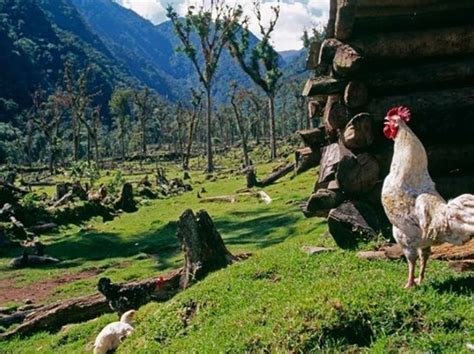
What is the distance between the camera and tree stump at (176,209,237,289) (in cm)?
1139

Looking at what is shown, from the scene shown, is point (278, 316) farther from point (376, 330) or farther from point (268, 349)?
point (376, 330)

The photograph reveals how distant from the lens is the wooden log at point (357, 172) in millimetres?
10930

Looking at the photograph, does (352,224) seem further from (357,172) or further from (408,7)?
(408,7)

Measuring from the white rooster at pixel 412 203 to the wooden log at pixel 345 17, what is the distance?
377 centimetres

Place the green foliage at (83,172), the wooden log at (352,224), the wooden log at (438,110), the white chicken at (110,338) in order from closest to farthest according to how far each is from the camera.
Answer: the white chicken at (110,338), the wooden log at (352,224), the wooden log at (438,110), the green foliage at (83,172)

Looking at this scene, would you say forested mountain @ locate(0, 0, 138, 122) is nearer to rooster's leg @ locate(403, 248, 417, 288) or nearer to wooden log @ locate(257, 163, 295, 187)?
wooden log @ locate(257, 163, 295, 187)

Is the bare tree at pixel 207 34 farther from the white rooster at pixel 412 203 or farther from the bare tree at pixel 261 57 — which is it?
the white rooster at pixel 412 203

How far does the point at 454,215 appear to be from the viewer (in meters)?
6.43

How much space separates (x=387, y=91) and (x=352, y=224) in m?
3.02

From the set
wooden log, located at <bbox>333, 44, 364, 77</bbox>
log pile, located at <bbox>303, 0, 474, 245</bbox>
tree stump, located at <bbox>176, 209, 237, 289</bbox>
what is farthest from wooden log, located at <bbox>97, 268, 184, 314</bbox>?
wooden log, located at <bbox>333, 44, 364, 77</bbox>

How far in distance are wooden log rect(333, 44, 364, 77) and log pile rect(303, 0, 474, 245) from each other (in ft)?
0.06

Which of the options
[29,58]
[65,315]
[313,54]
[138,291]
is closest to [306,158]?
[313,54]

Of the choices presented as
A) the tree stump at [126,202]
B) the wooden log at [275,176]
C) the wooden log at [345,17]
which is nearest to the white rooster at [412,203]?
the wooden log at [345,17]

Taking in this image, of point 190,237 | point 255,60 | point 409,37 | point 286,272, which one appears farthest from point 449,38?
point 255,60
